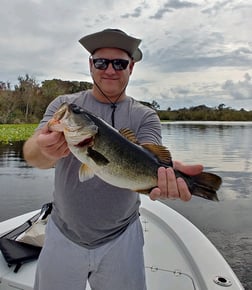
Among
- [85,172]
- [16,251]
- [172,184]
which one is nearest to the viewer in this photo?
[172,184]

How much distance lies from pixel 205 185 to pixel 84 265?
0.99 metres

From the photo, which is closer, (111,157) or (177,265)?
(111,157)

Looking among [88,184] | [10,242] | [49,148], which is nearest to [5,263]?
[10,242]

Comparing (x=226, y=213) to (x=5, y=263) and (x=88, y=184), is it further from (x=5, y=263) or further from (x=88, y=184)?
(x=88, y=184)

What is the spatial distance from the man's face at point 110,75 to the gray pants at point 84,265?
98 centimetres

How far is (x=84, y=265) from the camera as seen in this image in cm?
230

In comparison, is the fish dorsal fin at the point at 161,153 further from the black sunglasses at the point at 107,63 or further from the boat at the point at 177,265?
the boat at the point at 177,265

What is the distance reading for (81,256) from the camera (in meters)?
2.29

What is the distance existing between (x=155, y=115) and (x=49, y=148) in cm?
85

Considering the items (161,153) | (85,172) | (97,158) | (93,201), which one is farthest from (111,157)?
(93,201)

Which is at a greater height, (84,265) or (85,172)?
(85,172)

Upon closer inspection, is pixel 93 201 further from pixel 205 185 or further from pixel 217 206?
pixel 217 206

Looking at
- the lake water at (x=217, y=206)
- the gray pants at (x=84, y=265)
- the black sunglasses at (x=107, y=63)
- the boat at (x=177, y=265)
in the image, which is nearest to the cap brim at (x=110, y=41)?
the black sunglasses at (x=107, y=63)

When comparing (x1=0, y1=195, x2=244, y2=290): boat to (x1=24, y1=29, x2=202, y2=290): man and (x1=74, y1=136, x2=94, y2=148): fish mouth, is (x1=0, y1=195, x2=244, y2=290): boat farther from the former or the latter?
(x1=74, y1=136, x2=94, y2=148): fish mouth
